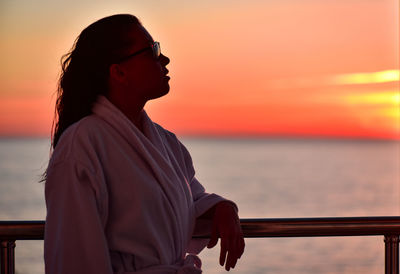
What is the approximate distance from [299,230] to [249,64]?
35005 millimetres

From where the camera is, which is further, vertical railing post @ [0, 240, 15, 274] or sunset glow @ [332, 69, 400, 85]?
sunset glow @ [332, 69, 400, 85]

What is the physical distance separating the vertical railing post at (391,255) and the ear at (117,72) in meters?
1.02

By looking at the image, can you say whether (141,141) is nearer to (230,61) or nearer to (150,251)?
(150,251)

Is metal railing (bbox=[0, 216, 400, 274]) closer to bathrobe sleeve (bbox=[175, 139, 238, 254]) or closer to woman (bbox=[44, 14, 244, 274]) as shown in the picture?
bathrobe sleeve (bbox=[175, 139, 238, 254])

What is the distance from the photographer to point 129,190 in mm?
1715

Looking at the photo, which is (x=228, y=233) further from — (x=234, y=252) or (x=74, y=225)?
(x=74, y=225)

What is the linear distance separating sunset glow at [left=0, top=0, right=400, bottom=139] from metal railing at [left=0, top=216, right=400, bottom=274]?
15.5 metres

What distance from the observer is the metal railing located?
1.98 meters

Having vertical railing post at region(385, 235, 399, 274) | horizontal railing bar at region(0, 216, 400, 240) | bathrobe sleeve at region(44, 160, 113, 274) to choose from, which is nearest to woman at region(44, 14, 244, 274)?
bathrobe sleeve at region(44, 160, 113, 274)

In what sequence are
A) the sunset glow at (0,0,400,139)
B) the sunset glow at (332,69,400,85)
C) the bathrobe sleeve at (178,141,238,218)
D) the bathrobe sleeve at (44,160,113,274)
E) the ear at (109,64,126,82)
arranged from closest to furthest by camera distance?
the bathrobe sleeve at (44,160,113,274) < the ear at (109,64,126,82) < the bathrobe sleeve at (178,141,238,218) < the sunset glow at (0,0,400,139) < the sunset glow at (332,69,400,85)

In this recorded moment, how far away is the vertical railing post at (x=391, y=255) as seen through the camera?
2158mm

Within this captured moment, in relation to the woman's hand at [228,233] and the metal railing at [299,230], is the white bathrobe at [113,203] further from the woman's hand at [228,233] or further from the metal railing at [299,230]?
the metal railing at [299,230]

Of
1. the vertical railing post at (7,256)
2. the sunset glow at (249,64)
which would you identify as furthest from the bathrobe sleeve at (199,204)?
the sunset glow at (249,64)

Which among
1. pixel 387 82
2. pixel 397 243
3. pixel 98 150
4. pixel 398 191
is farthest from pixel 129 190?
pixel 387 82
